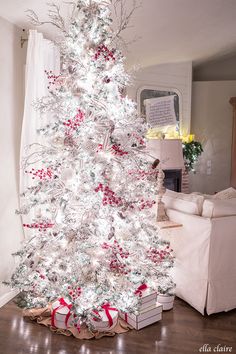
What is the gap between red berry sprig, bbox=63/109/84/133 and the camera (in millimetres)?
2557

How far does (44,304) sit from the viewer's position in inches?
113

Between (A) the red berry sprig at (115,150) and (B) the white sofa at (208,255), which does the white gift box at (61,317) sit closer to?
(B) the white sofa at (208,255)

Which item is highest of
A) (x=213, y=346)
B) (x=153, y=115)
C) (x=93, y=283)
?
(x=153, y=115)

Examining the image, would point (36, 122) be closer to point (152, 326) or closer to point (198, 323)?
point (152, 326)

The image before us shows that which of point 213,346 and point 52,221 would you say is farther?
point 52,221

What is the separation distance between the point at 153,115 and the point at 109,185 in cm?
387

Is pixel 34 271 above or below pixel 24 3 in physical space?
below

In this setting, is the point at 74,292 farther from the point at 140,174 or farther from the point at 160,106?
the point at 160,106

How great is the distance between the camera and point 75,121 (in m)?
2.57

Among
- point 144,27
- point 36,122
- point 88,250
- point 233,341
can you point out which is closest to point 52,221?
point 88,250

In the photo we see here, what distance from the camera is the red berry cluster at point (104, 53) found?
8.32ft

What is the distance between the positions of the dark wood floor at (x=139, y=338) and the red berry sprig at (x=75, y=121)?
152 centimetres

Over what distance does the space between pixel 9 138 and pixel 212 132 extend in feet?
16.1

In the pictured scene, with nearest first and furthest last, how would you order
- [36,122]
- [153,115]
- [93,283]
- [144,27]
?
1. [93,283]
2. [36,122]
3. [144,27]
4. [153,115]
